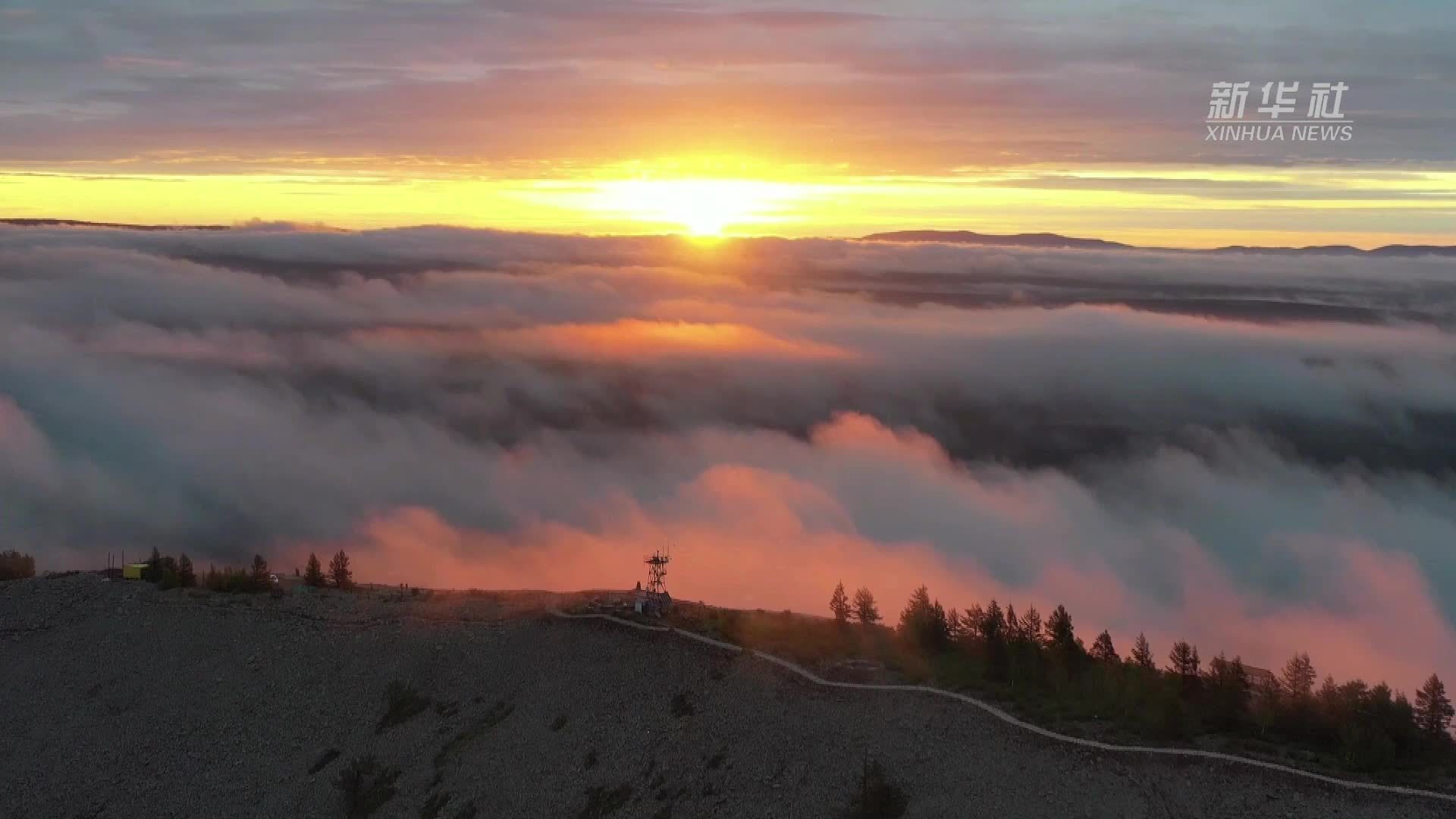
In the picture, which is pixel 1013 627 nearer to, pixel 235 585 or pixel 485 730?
pixel 485 730

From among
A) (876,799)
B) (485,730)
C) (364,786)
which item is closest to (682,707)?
(485,730)

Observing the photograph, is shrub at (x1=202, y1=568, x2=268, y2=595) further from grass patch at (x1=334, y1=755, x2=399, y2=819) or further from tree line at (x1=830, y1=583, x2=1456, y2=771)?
tree line at (x1=830, y1=583, x2=1456, y2=771)

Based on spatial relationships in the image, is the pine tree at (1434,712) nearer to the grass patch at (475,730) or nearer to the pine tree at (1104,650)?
the pine tree at (1104,650)

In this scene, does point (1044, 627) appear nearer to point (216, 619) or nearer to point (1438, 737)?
point (1438, 737)

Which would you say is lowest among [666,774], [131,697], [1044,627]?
[131,697]

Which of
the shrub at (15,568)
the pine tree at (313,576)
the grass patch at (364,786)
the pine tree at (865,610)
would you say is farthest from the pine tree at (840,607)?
the shrub at (15,568)

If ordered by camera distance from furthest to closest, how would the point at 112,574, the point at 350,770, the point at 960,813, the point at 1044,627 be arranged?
the point at 112,574 → the point at 1044,627 → the point at 350,770 → the point at 960,813

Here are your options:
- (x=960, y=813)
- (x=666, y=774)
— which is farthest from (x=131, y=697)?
(x=960, y=813)
